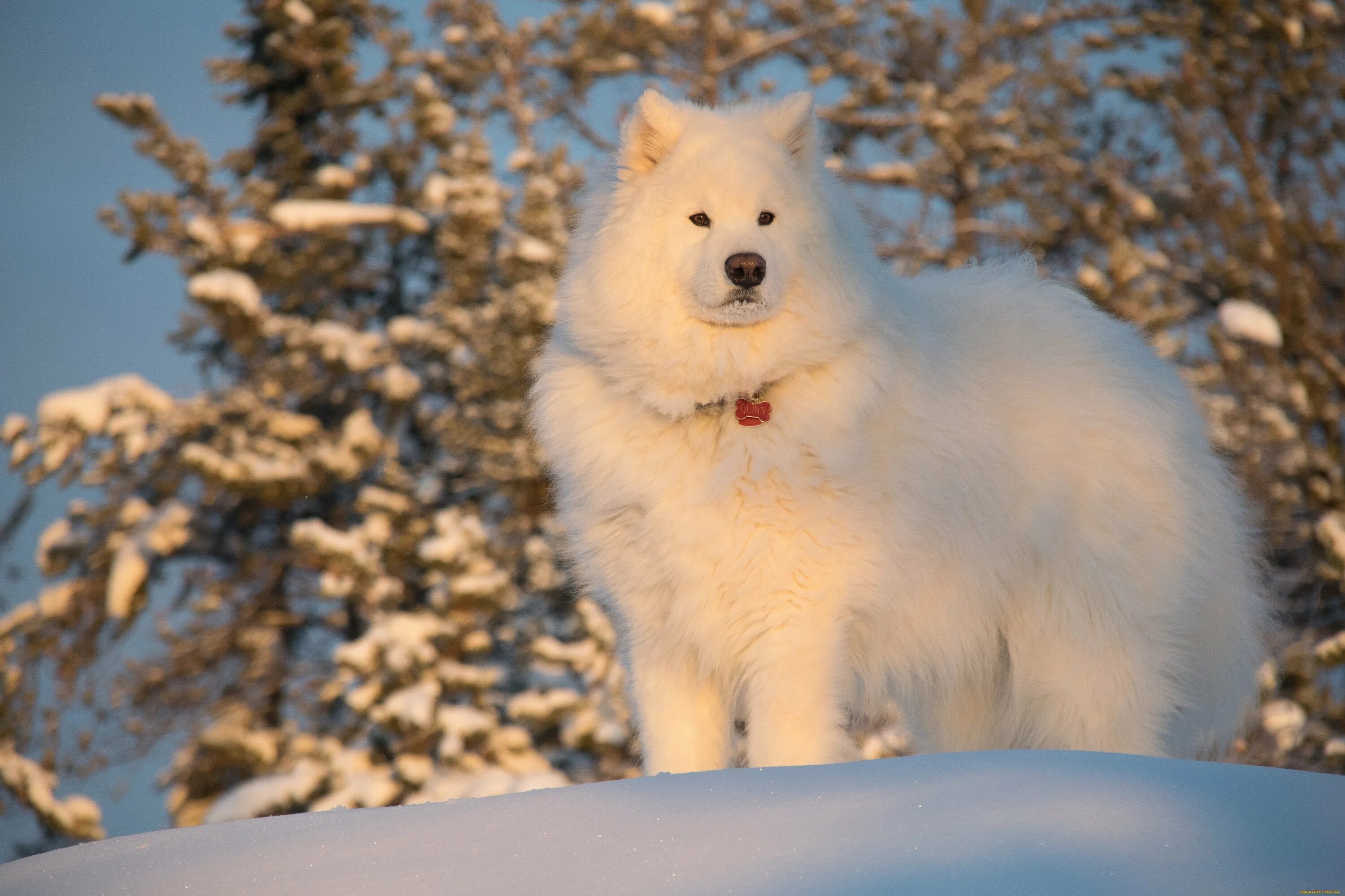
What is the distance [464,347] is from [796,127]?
871cm

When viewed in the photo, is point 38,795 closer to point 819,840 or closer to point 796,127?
point 796,127

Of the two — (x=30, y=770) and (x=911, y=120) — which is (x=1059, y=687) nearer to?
(x=30, y=770)

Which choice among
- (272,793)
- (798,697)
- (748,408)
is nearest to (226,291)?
(272,793)

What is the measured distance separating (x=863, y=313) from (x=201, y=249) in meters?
9.70

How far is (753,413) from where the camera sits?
3.80 m

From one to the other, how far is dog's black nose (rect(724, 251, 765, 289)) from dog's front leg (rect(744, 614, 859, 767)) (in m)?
1.05

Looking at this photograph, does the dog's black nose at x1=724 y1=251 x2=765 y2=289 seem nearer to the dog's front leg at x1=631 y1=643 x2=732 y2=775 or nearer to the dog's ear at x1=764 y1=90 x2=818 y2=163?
the dog's ear at x1=764 y1=90 x2=818 y2=163

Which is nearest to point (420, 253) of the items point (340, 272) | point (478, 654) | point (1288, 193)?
point (340, 272)

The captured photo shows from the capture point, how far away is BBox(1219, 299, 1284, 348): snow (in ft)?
36.5

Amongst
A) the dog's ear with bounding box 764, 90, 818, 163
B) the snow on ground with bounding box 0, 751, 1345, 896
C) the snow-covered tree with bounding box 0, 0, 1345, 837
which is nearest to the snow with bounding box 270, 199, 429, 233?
the snow-covered tree with bounding box 0, 0, 1345, 837

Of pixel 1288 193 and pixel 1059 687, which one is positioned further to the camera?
pixel 1288 193

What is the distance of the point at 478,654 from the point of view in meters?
11.6

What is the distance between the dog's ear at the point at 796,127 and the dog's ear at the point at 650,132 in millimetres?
312

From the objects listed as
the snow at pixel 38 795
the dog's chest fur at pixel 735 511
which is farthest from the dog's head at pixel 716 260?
the snow at pixel 38 795
